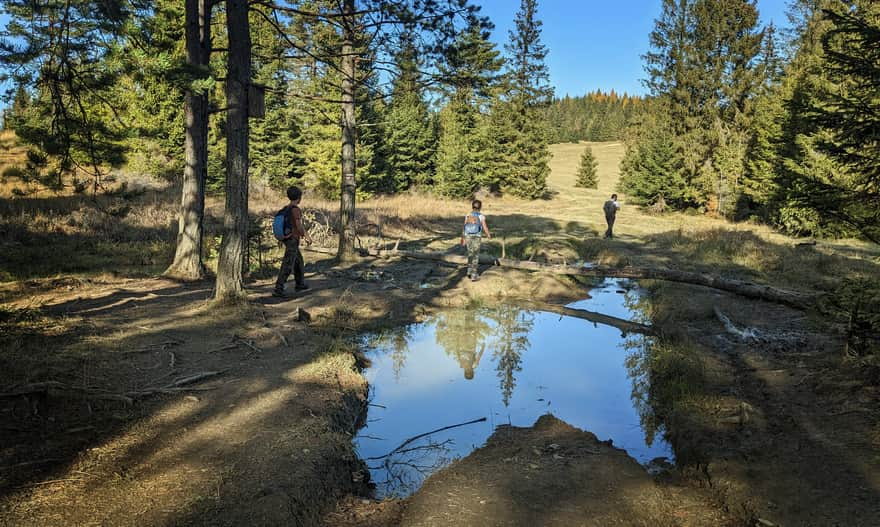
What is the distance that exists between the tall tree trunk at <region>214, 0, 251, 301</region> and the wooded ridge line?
7058 millimetres

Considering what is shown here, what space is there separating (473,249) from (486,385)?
17.9 ft

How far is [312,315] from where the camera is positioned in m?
9.30

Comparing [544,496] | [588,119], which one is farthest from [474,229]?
[588,119]

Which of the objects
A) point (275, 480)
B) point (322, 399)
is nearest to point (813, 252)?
point (322, 399)

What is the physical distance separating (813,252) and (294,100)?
27.2 meters

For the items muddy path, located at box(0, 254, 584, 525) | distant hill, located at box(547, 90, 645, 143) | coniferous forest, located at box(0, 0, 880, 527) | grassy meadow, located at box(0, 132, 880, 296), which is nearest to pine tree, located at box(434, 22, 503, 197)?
grassy meadow, located at box(0, 132, 880, 296)

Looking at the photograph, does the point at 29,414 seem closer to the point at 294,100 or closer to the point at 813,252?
the point at 813,252

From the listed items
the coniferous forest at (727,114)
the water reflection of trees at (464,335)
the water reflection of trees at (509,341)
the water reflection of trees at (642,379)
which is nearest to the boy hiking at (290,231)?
the water reflection of trees at (464,335)

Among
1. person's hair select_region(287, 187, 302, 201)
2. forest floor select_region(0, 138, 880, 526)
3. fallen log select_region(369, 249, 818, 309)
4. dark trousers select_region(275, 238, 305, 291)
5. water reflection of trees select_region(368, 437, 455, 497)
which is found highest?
person's hair select_region(287, 187, 302, 201)

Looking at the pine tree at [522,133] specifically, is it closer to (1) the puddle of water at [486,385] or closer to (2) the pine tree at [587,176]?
(2) the pine tree at [587,176]

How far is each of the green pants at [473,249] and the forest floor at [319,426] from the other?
7.25 feet

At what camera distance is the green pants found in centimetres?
1249

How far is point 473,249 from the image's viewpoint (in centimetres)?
1265

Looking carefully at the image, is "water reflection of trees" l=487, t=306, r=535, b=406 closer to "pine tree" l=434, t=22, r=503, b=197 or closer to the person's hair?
the person's hair
